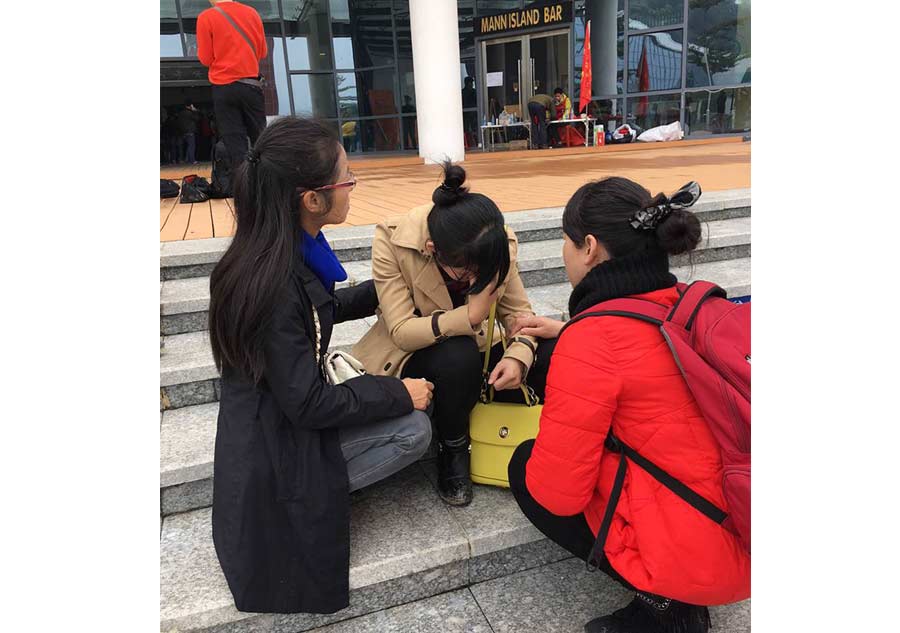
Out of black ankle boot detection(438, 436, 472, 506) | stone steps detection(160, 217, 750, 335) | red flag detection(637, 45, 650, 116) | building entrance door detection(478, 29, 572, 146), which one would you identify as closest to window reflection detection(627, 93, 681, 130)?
red flag detection(637, 45, 650, 116)

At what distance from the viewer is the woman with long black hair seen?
158cm

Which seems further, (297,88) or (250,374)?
(297,88)

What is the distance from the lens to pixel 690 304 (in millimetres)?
1438

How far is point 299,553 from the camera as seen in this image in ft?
5.53

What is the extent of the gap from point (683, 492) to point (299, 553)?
100 centimetres

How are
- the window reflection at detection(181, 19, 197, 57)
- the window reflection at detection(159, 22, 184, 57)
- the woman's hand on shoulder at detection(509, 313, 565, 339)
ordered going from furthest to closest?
the window reflection at detection(181, 19, 197, 57) < the window reflection at detection(159, 22, 184, 57) < the woman's hand on shoulder at detection(509, 313, 565, 339)

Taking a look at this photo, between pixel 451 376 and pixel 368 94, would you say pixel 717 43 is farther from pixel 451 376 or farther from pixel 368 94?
pixel 451 376

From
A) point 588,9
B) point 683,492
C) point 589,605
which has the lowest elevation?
point 589,605

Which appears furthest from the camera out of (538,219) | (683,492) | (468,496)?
(538,219)

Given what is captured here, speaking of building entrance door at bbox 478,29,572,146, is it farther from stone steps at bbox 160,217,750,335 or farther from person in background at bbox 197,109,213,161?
stone steps at bbox 160,217,750,335

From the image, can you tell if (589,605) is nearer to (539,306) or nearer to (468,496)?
(468,496)

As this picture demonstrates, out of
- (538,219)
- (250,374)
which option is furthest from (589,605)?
(538,219)

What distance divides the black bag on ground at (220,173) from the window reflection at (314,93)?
9850 mm

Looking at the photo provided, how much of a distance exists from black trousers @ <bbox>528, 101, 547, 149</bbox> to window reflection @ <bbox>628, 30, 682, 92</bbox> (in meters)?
2.92
